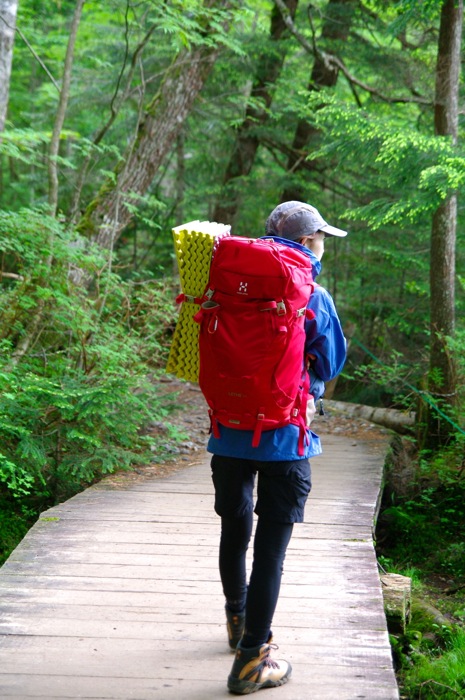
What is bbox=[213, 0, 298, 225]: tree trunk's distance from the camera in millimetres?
13094

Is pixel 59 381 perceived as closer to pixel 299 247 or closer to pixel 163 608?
pixel 163 608

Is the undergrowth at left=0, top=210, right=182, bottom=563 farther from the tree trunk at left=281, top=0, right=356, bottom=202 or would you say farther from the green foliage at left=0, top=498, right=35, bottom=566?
the tree trunk at left=281, top=0, right=356, bottom=202

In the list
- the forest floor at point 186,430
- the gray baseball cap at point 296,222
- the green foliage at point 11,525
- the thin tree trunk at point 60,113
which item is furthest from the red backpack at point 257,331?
the thin tree trunk at point 60,113

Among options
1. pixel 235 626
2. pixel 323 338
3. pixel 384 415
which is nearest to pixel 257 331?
pixel 323 338

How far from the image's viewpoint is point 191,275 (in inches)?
129

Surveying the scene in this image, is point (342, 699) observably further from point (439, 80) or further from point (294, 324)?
point (439, 80)

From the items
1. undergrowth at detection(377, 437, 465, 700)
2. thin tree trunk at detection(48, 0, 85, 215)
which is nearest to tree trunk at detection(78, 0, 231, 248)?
thin tree trunk at detection(48, 0, 85, 215)

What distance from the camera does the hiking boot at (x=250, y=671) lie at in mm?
3000

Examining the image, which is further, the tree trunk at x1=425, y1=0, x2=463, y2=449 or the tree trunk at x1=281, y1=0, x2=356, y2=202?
the tree trunk at x1=281, y1=0, x2=356, y2=202

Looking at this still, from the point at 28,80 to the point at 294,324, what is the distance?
18.1 metres

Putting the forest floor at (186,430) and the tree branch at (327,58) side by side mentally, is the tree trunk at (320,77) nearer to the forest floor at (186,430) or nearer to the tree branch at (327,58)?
the tree branch at (327,58)

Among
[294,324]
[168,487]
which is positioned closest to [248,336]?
[294,324]

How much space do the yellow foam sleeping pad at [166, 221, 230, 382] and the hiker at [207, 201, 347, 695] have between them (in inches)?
11.6

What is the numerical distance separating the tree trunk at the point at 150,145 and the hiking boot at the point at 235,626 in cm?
691
